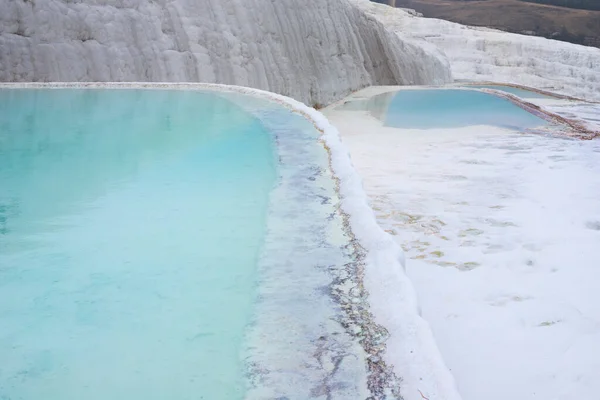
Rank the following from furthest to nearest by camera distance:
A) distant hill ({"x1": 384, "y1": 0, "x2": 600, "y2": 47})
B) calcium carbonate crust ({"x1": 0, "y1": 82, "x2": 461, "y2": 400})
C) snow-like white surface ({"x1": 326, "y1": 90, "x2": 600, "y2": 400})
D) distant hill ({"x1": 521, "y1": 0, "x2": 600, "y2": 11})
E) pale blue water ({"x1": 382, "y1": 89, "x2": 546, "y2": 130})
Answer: distant hill ({"x1": 521, "y1": 0, "x2": 600, "y2": 11}) < distant hill ({"x1": 384, "y1": 0, "x2": 600, "y2": 47}) < pale blue water ({"x1": 382, "y1": 89, "x2": 546, "y2": 130}) < snow-like white surface ({"x1": 326, "y1": 90, "x2": 600, "y2": 400}) < calcium carbonate crust ({"x1": 0, "y1": 82, "x2": 461, "y2": 400})

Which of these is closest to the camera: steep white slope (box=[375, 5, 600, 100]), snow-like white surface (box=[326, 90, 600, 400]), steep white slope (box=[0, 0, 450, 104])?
snow-like white surface (box=[326, 90, 600, 400])

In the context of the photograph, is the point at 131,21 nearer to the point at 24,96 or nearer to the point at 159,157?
the point at 24,96

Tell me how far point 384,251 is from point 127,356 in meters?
0.99

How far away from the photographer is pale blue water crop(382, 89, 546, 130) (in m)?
7.64

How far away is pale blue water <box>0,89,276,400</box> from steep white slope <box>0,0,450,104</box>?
324cm

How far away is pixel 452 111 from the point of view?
861 centimetres

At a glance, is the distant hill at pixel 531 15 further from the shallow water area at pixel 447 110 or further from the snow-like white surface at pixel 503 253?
the snow-like white surface at pixel 503 253

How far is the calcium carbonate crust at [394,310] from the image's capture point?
1452mm

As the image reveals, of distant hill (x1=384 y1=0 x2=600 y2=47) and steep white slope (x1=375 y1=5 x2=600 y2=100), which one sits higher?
distant hill (x1=384 y1=0 x2=600 y2=47)

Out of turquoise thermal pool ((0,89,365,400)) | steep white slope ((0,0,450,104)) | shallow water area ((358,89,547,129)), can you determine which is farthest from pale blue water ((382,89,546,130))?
turquoise thermal pool ((0,89,365,400))

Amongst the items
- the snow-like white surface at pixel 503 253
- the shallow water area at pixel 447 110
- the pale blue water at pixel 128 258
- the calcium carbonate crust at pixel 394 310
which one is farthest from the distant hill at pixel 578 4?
the calcium carbonate crust at pixel 394 310

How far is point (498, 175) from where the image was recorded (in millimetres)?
4844

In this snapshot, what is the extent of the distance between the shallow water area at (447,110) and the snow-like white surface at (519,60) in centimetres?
1027

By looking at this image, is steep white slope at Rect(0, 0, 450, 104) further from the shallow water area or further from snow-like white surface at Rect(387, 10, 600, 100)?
snow-like white surface at Rect(387, 10, 600, 100)
